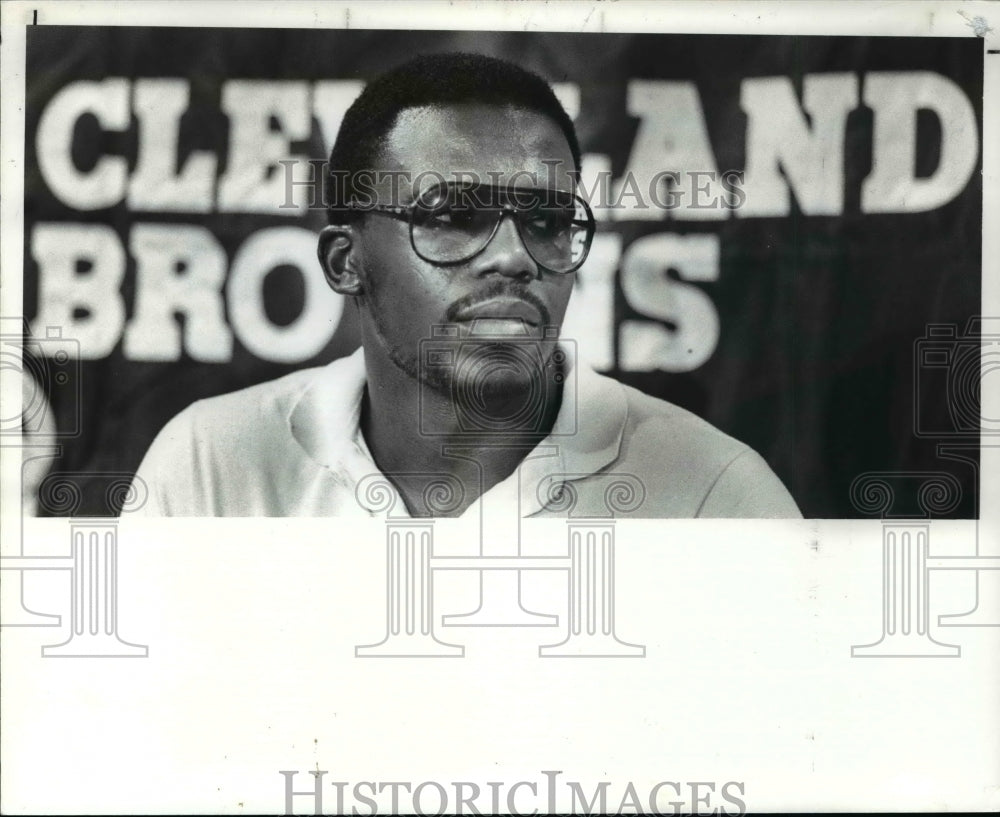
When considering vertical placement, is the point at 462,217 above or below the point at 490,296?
above

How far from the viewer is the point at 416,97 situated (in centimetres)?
205

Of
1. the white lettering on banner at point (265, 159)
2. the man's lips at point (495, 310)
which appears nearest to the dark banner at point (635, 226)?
the white lettering on banner at point (265, 159)

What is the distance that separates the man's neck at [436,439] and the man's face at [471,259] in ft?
0.21

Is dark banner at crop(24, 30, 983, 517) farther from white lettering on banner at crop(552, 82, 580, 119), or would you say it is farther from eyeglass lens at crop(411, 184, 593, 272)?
eyeglass lens at crop(411, 184, 593, 272)

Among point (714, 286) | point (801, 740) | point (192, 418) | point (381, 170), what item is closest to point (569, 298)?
point (714, 286)

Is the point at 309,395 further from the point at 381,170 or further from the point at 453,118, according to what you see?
the point at 453,118

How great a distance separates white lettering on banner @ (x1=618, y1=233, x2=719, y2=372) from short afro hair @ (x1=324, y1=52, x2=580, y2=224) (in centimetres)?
26

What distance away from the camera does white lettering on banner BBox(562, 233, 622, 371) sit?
2.09m

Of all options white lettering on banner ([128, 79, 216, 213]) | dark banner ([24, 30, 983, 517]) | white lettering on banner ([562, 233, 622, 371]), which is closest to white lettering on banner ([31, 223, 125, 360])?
dark banner ([24, 30, 983, 517])

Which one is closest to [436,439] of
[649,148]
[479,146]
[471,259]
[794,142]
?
[471,259]

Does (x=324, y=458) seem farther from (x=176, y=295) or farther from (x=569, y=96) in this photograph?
(x=569, y=96)

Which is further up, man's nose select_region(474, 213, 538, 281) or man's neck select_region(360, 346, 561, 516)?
man's nose select_region(474, 213, 538, 281)

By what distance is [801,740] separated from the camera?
6.92 feet

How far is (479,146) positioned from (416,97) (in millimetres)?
165
